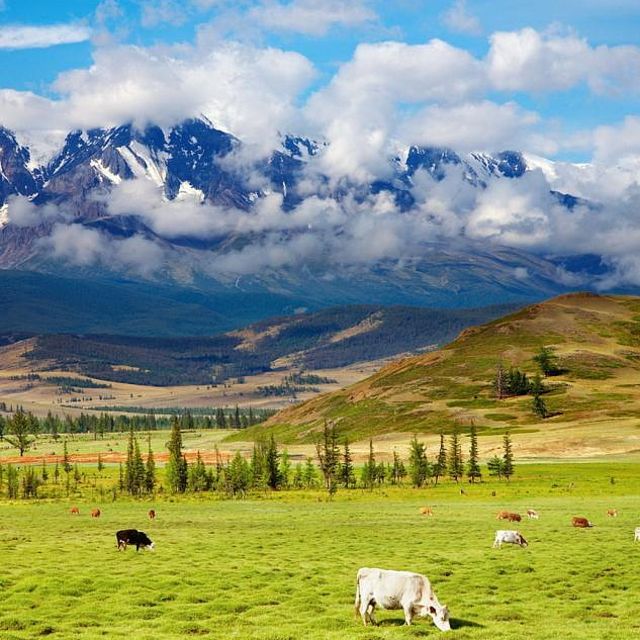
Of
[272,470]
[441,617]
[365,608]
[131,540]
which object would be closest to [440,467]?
[272,470]

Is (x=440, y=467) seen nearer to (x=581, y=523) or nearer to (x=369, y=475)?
(x=369, y=475)

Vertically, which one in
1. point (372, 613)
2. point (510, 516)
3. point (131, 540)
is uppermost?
point (131, 540)

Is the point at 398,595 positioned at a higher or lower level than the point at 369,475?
higher

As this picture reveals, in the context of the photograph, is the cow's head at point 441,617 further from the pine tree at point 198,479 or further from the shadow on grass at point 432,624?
the pine tree at point 198,479

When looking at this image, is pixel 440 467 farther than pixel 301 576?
Yes

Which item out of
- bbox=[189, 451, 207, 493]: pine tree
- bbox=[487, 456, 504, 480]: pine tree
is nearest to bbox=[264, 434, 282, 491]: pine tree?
bbox=[189, 451, 207, 493]: pine tree

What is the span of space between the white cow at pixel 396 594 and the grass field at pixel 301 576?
0.74 metres

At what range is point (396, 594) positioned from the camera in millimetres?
31984

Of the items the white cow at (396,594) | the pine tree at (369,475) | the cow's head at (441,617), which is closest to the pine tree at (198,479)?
the pine tree at (369,475)

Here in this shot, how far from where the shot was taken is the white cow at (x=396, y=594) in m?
31.5

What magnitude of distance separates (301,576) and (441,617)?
12024 millimetres

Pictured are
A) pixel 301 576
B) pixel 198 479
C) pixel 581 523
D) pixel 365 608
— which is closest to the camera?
pixel 365 608

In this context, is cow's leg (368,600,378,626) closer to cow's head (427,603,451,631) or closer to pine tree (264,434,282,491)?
cow's head (427,603,451,631)

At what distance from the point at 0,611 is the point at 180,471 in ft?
368
